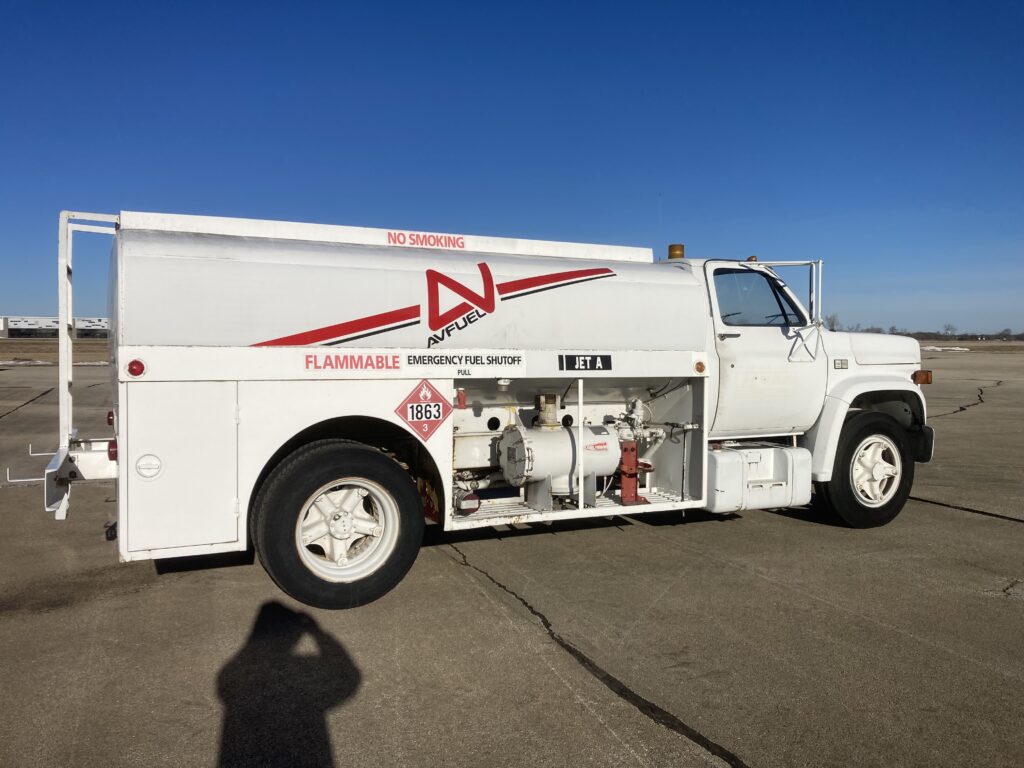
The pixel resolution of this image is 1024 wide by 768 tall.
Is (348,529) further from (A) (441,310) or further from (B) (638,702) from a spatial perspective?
(B) (638,702)

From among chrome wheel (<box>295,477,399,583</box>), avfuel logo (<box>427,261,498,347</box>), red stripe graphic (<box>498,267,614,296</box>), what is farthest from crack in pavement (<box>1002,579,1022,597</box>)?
chrome wheel (<box>295,477,399,583</box>)

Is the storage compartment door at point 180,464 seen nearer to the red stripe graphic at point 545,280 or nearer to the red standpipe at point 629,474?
the red stripe graphic at point 545,280

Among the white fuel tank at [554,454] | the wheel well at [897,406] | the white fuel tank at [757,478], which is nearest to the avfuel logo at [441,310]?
the white fuel tank at [554,454]

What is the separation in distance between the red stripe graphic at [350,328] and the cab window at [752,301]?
122 inches

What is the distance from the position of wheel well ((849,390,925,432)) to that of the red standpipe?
2.61 metres

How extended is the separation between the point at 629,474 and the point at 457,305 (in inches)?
87.4

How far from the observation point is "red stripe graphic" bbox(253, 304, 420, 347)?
5.10 metres

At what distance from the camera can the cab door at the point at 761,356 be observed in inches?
Answer: 277

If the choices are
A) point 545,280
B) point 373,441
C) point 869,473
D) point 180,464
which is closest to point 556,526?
point 373,441

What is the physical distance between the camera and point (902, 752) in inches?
136

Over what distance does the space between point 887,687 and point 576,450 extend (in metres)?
2.96

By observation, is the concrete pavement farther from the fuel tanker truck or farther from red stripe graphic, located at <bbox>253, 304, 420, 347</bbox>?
red stripe graphic, located at <bbox>253, 304, 420, 347</bbox>

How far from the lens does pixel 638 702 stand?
12.8ft

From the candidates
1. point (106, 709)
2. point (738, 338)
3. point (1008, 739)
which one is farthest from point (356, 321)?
point (1008, 739)
